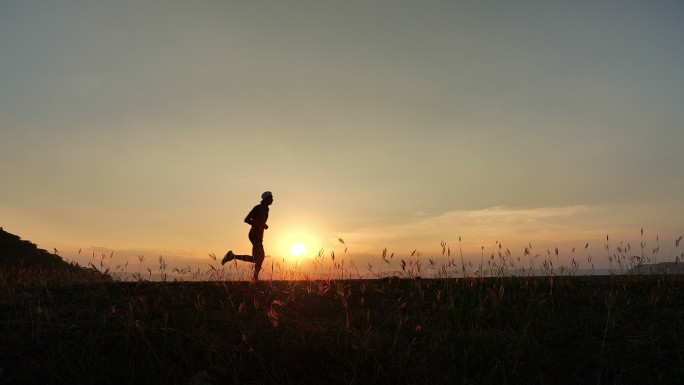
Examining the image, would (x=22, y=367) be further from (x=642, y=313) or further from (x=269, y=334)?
(x=642, y=313)

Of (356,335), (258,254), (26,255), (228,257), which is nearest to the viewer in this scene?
(356,335)

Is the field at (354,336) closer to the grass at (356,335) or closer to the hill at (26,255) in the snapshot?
the grass at (356,335)

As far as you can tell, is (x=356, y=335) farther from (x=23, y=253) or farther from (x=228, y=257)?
(x=23, y=253)

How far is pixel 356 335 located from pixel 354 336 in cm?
22

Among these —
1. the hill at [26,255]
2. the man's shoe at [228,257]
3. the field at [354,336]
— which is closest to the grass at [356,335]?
the field at [354,336]

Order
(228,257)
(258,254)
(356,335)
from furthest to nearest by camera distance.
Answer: (258,254) < (228,257) < (356,335)

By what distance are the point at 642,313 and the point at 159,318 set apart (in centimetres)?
733

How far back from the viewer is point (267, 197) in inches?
485

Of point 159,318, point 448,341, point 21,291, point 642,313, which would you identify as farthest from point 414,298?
point 21,291

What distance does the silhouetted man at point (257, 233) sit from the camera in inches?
464

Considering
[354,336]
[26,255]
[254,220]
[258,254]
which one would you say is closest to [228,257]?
[258,254]

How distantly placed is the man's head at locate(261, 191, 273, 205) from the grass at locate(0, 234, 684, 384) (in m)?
3.33

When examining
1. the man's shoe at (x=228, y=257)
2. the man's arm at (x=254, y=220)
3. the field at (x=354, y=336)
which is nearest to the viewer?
the field at (x=354, y=336)

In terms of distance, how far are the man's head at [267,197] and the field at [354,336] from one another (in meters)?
3.54
